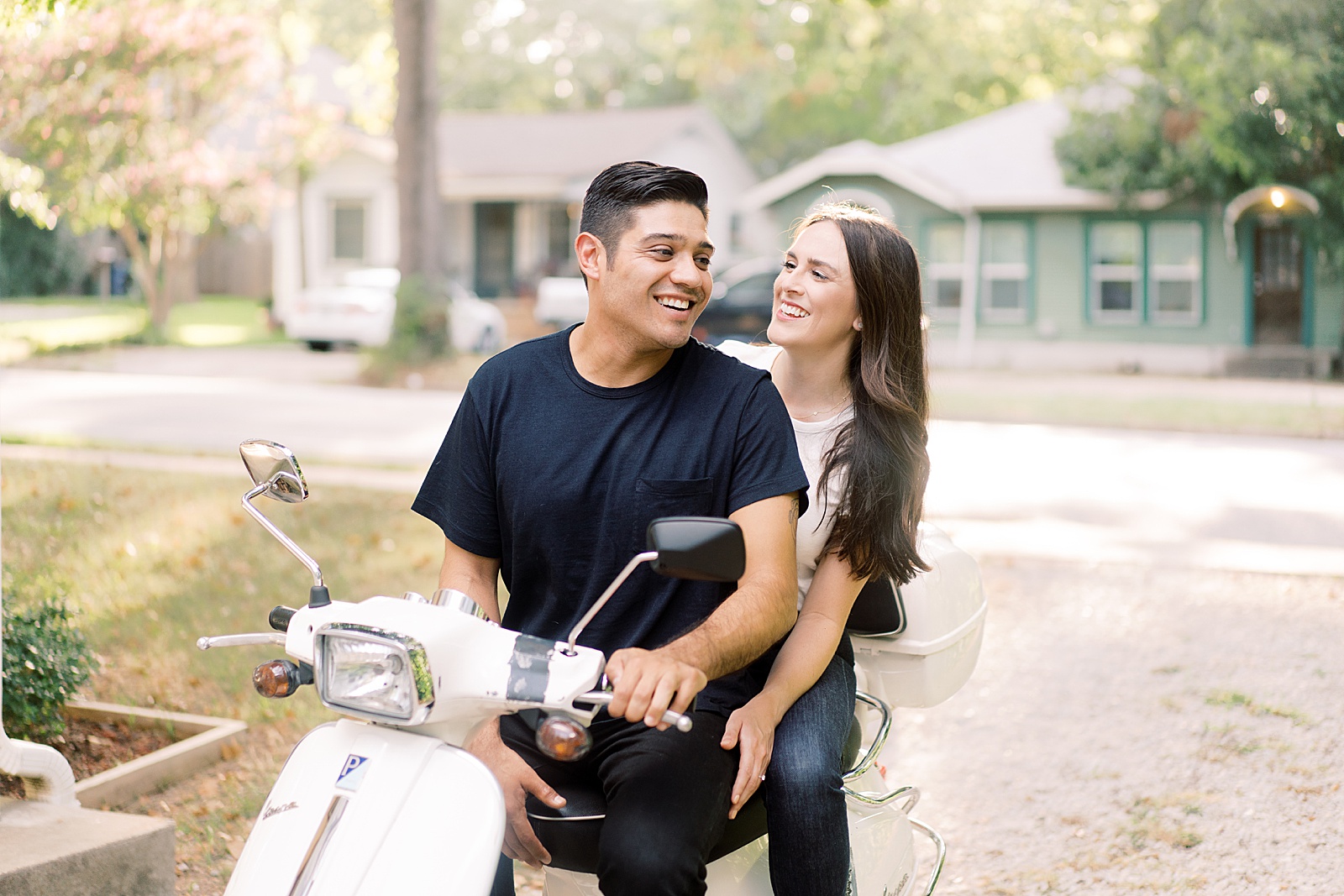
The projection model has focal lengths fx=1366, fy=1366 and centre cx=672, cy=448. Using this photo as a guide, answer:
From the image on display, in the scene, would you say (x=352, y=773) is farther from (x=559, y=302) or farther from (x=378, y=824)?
(x=559, y=302)

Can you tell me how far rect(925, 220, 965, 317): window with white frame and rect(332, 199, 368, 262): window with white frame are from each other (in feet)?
43.3

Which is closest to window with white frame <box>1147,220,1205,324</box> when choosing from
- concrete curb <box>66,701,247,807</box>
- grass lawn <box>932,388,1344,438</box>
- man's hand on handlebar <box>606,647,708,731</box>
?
grass lawn <box>932,388,1344,438</box>

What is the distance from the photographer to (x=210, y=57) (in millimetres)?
22531

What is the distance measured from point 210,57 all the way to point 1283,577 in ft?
65.1

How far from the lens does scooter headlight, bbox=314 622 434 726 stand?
203cm

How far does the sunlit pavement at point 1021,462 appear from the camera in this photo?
884 centimetres

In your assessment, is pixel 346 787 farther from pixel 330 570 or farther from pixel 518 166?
pixel 518 166

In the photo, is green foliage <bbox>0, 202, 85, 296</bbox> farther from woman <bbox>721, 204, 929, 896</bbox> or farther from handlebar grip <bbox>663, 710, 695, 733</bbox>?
handlebar grip <bbox>663, 710, 695, 733</bbox>

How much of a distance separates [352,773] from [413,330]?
17.3 m

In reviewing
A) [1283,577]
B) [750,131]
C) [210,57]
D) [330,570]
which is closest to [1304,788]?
[1283,577]

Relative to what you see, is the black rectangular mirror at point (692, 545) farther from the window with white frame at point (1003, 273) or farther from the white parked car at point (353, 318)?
the window with white frame at point (1003, 273)

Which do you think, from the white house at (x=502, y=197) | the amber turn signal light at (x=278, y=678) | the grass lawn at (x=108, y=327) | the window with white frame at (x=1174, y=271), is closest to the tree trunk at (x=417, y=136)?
the grass lawn at (x=108, y=327)

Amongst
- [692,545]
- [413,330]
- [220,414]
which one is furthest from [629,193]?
[413,330]

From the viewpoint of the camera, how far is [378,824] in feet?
6.73
